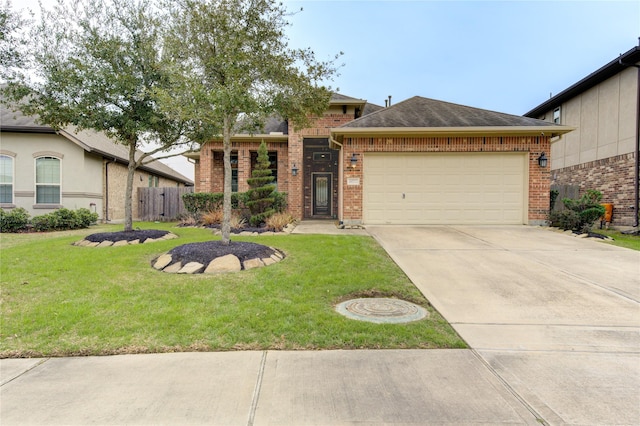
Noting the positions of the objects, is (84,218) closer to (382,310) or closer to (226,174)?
(226,174)

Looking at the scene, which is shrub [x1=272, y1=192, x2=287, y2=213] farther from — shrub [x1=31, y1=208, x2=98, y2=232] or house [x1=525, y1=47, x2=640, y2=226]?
house [x1=525, y1=47, x2=640, y2=226]

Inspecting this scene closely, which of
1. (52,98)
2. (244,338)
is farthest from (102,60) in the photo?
(244,338)

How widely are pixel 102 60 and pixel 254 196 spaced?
531 centimetres

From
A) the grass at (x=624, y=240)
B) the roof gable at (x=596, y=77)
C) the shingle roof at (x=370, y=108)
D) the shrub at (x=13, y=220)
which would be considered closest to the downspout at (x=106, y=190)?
the shrub at (x=13, y=220)

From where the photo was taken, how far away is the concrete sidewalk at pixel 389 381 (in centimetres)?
212

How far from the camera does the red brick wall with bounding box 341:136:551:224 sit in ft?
34.3

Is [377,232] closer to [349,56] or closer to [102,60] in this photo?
[349,56]

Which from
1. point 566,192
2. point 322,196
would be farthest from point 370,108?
point 566,192

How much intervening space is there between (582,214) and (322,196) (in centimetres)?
930

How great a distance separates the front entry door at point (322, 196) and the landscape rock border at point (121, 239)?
7.23 m

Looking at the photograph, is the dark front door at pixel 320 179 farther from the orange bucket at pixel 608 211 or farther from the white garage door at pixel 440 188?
the orange bucket at pixel 608 211

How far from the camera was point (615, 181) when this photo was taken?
12.1 metres

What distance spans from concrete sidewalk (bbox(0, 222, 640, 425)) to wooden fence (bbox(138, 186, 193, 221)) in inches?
537

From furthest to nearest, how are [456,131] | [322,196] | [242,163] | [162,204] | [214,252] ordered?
[162,204], [322,196], [242,163], [456,131], [214,252]
